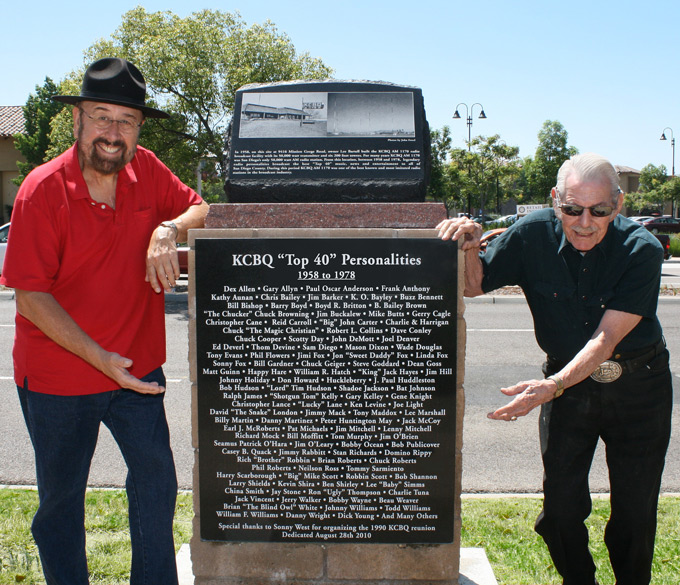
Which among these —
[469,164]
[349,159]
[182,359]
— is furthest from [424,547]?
[469,164]

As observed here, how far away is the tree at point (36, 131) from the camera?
123 ft

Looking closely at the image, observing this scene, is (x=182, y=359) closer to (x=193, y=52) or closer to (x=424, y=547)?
(x=424, y=547)

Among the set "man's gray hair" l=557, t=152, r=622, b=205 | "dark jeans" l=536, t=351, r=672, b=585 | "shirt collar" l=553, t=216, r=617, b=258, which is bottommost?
"dark jeans" l=536, t=351, r=672, b=585

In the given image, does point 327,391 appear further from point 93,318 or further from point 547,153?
point 547,153

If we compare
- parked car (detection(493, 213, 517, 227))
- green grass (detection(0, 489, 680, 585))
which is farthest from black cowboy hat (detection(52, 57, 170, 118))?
parked car (detection(493, 213, 517, 227))

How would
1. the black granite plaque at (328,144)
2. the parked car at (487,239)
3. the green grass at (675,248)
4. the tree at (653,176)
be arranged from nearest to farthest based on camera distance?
1. the black granite plaque at (328,144)
2. the parked car at (487,239)
3. the green grass at (675,248)
4. the tree at (653,176)

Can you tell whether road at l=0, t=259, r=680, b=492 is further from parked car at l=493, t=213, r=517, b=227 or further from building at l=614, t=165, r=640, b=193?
building at l=614, t=165, r=640, b=193

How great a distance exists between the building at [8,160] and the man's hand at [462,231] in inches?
1709

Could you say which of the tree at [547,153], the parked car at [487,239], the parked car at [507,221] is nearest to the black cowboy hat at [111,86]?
the parked car at [487,239]

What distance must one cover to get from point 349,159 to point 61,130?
53.3 feet

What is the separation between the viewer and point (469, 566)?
317cm

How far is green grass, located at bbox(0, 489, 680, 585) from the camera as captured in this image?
10.5ft

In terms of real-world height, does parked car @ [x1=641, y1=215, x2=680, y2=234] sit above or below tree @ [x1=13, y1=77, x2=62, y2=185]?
below

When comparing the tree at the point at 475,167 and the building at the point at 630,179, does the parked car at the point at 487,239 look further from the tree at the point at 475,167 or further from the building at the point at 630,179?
the building at the point at 630,179
